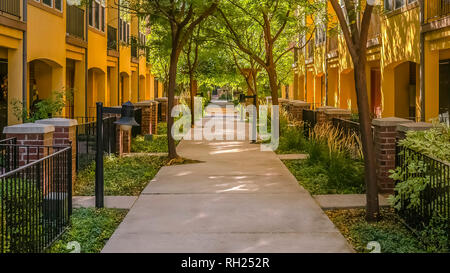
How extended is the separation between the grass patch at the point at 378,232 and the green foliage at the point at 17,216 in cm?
375

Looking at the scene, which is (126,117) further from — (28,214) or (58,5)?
(58,5)

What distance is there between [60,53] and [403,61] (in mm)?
11299

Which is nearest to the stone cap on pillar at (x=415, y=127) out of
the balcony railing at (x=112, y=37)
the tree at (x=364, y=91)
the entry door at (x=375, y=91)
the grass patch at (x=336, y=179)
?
the tree at (x=364, y=91)

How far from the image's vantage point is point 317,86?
3372 centimetres

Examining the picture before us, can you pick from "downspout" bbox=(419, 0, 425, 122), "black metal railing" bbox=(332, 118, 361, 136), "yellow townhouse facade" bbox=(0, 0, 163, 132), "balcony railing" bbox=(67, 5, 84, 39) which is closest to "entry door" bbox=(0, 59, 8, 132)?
"yellow townhouse facade" bbox=(0, 0, 163, 132)

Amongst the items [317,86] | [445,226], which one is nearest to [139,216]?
[445,226]

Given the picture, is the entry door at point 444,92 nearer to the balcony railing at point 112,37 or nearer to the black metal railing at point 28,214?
the black metal railing at point 28,214

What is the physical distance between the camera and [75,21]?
20.4m

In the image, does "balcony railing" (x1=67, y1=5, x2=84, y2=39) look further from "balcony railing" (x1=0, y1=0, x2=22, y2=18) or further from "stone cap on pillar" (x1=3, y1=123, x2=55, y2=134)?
"stone cap on pillar" (x1=3, y1=123, x2=55, y2=134)

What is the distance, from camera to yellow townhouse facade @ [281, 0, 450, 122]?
50.0 ft

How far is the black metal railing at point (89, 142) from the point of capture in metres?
12.0

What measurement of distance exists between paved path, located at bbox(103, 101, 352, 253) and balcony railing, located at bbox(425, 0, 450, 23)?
20.7ft

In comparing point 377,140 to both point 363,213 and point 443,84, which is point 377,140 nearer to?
point 363,213

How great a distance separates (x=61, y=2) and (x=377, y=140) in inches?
505
